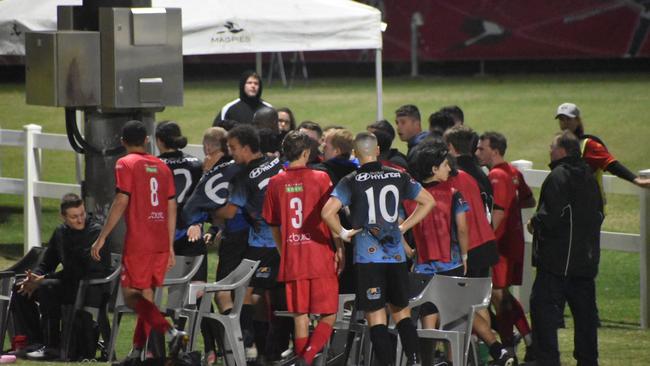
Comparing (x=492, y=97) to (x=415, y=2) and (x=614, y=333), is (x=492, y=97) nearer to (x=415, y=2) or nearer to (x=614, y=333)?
(x=415, y=2)

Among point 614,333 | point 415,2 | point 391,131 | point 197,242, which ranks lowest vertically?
point 614,333

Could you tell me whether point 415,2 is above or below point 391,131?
above

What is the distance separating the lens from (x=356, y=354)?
9.45m

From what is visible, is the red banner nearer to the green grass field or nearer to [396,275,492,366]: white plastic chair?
the green grass field

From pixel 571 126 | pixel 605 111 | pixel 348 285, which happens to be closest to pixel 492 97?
pixel 605 111

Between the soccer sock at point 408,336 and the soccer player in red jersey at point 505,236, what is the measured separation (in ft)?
5.67

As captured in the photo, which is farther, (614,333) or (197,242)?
(614,333)

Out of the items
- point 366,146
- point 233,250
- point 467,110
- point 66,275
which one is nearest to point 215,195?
point 233,250

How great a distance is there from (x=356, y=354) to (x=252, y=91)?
4914 mm

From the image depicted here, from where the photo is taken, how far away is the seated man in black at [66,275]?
405 inches

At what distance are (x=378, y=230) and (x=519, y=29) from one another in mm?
22311

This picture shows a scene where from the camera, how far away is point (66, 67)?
10.1 meters

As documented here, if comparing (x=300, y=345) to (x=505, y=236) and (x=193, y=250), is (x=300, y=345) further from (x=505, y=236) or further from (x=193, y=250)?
(x=505, y=236)

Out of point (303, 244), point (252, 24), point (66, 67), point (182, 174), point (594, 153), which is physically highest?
point (252, 24)
